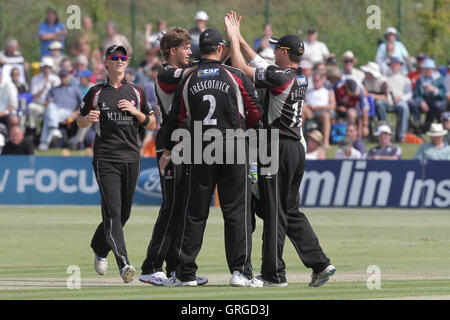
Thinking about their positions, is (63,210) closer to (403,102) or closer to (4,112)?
(4,112)

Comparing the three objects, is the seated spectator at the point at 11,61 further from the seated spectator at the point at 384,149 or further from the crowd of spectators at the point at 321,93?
the seated spectator at the point at 384,149

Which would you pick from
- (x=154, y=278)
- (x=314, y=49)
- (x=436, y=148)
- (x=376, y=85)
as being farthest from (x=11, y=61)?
(x=154, y=278)

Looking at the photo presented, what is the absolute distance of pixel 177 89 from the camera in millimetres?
10039

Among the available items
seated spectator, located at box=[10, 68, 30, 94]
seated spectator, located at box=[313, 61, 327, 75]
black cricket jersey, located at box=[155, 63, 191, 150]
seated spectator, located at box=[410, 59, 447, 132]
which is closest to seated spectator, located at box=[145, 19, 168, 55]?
seated spectator, located at box=[10, 68, 30, 94]

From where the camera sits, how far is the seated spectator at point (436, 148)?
70.2 feet

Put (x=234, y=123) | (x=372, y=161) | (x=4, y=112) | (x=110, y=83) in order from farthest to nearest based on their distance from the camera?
(x=4, y=112) → (x=372, y=161) → (x=110, y=83) → (x=234, y=123)

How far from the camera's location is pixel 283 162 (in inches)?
399

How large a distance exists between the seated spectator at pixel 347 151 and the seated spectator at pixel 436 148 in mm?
1296

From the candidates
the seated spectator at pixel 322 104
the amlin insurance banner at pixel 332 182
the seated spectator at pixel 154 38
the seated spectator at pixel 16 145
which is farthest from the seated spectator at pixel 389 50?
the seated spectator at pixel 16 145

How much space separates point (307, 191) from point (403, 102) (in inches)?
198

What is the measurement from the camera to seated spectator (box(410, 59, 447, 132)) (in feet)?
82.3

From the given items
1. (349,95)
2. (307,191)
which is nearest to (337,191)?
(307,191)
